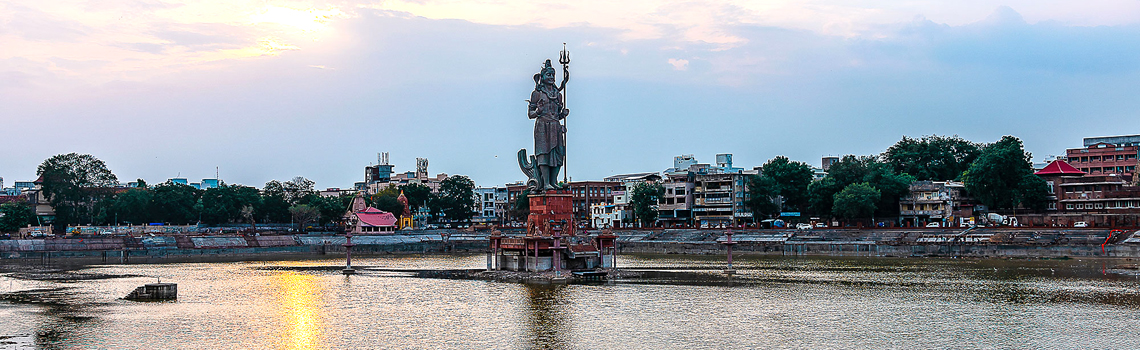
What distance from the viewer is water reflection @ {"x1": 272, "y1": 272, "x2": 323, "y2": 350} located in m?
28.9

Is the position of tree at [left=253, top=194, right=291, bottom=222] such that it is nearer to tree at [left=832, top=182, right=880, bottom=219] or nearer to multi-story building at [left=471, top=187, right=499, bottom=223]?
multi-story building at [left=471, top=187, right=499, bottom=223]

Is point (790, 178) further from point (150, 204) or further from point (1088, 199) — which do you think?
point (150, 204)

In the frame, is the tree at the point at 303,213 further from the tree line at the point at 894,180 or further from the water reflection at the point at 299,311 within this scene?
the water reflection at the point at 299,311

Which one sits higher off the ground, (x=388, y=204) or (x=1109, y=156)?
(x=1109, y=156)

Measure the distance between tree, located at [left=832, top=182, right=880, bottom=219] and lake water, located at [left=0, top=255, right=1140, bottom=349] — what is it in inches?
1637

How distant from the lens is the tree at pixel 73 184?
108 meters

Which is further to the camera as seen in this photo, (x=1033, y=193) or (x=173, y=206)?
(x=173, y=206)

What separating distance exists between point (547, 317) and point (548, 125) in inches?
932

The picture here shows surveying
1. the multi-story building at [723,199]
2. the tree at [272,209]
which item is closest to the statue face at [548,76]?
→ the multi-story building at [723,199]

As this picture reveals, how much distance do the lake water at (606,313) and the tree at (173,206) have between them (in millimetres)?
61719

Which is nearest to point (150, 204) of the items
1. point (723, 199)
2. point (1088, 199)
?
point (723, 199)

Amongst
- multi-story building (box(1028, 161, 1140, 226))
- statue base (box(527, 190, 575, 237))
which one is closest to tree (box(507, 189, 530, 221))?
multi-story building (box(1028, 161, 1140, 226))

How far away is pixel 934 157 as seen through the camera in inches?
4722

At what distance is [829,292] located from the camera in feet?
142
